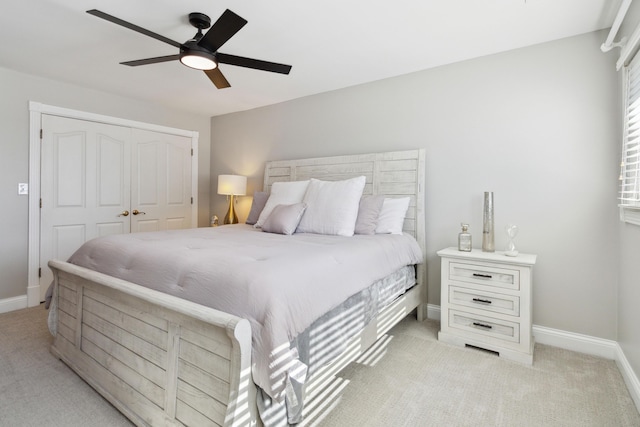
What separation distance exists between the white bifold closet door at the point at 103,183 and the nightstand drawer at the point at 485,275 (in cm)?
372

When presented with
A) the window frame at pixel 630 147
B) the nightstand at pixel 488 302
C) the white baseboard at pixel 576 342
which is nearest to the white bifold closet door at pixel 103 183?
the nightstand at pixel 488 302

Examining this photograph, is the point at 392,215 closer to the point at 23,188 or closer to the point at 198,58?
the point at 198,58

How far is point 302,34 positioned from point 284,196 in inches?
58.0

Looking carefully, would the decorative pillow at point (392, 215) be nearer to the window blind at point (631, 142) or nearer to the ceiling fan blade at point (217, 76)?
the window blind at point (631, 142)

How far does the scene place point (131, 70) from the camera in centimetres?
316

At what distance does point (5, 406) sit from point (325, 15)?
9.64 feet

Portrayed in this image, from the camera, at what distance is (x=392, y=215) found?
2926 millimetres

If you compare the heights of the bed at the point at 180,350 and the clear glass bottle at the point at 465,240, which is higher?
the clear glass bottle at the point at 465,240

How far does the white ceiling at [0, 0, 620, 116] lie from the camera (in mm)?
2115

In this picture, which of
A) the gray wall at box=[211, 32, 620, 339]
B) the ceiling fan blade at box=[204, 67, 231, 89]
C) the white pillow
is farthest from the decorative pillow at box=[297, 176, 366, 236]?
the ceiling fan blade at box=[204, 67, 231, 89]

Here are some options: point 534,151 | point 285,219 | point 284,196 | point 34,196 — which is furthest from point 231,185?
point 534,151

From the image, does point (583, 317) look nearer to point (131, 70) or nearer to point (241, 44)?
point (241, 44)

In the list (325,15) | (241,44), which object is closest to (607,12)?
(325,15)

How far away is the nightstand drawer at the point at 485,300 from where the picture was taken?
2271 mm
